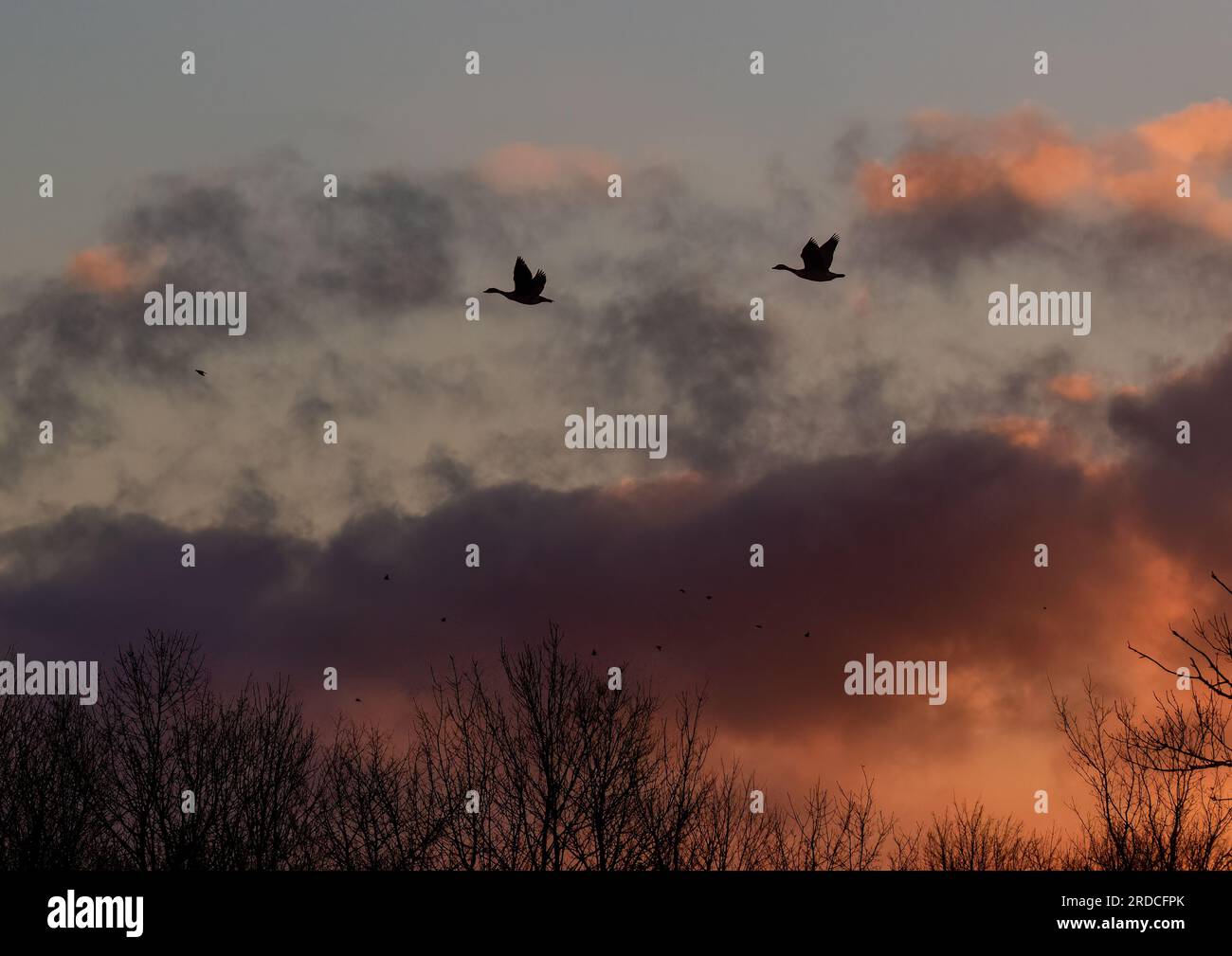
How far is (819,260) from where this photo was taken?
95.9 ft

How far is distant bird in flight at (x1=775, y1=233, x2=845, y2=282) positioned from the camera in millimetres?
29047

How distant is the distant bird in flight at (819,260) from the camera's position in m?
29.0

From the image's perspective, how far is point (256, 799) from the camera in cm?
4675
